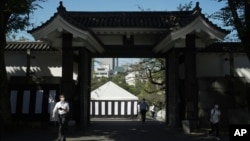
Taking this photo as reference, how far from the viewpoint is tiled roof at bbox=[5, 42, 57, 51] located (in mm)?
25109

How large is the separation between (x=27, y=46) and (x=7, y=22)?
5342 millimetres

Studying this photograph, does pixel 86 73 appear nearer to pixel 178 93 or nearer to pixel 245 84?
pixel 178 93

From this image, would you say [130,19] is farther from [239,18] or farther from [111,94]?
[111,94]

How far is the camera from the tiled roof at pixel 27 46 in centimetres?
2511

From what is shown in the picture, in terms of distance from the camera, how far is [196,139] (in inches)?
659

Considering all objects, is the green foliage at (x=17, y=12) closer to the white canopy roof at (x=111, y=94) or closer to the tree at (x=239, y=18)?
the tree at (x=239, y=18)

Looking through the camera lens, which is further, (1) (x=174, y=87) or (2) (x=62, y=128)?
(1) (x=174, y=87)

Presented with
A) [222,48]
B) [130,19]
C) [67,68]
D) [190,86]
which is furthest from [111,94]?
[190,86]

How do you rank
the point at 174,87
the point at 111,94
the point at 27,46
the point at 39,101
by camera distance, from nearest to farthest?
the point at 174,87 → the point at 39,101 → the point at 27,46 → the point at 111,94

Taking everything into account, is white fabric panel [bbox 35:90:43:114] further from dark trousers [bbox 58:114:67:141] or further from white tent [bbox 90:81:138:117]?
white tent [bbox 90:81:138:117]

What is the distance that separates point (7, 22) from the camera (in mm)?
20500

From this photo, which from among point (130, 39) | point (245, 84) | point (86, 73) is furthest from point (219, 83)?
point (86, 73)

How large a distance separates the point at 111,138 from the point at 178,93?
559 centimetres

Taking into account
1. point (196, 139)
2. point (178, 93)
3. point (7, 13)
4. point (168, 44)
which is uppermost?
point (7, 13)
